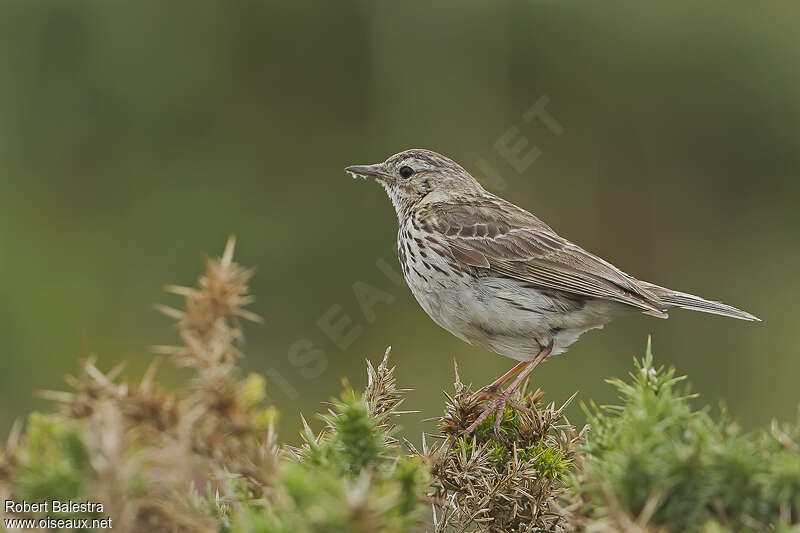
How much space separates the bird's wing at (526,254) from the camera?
14.5 feet

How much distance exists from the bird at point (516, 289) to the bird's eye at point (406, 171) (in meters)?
0.47

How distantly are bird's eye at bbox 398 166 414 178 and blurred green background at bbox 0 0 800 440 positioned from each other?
4.00 feet

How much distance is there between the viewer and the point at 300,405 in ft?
21.2

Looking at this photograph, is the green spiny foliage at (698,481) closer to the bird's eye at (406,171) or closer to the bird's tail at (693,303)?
the bird's tail at (693,303)

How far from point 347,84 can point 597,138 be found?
76.0 inches

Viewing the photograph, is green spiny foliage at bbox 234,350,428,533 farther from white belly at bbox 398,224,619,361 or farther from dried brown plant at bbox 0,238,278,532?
white belly at bbox 398,224,619,361

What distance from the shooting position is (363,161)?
6.46m

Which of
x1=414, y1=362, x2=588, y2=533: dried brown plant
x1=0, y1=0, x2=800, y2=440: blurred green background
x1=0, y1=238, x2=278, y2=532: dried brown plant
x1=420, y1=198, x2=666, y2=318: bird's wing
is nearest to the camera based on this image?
x1=0, y1=238, x2=278, y2=532: dried brown plant

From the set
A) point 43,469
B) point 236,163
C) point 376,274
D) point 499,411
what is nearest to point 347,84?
point 236,163

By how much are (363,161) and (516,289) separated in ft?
7.66

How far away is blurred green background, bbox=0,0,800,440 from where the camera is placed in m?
6.09

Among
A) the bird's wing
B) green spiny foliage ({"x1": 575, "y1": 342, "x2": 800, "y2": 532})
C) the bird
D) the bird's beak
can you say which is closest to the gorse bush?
green spiny foliage ({"x1": 575, "y1": 342, "x2": 800, "y2": 532})

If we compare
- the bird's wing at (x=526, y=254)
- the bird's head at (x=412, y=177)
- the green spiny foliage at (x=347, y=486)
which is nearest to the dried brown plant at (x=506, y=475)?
the green spiny foliage at (x=347, y=486)

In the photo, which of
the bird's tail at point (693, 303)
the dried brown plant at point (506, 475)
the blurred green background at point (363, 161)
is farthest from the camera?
the blurred green background at point (363, 161)
